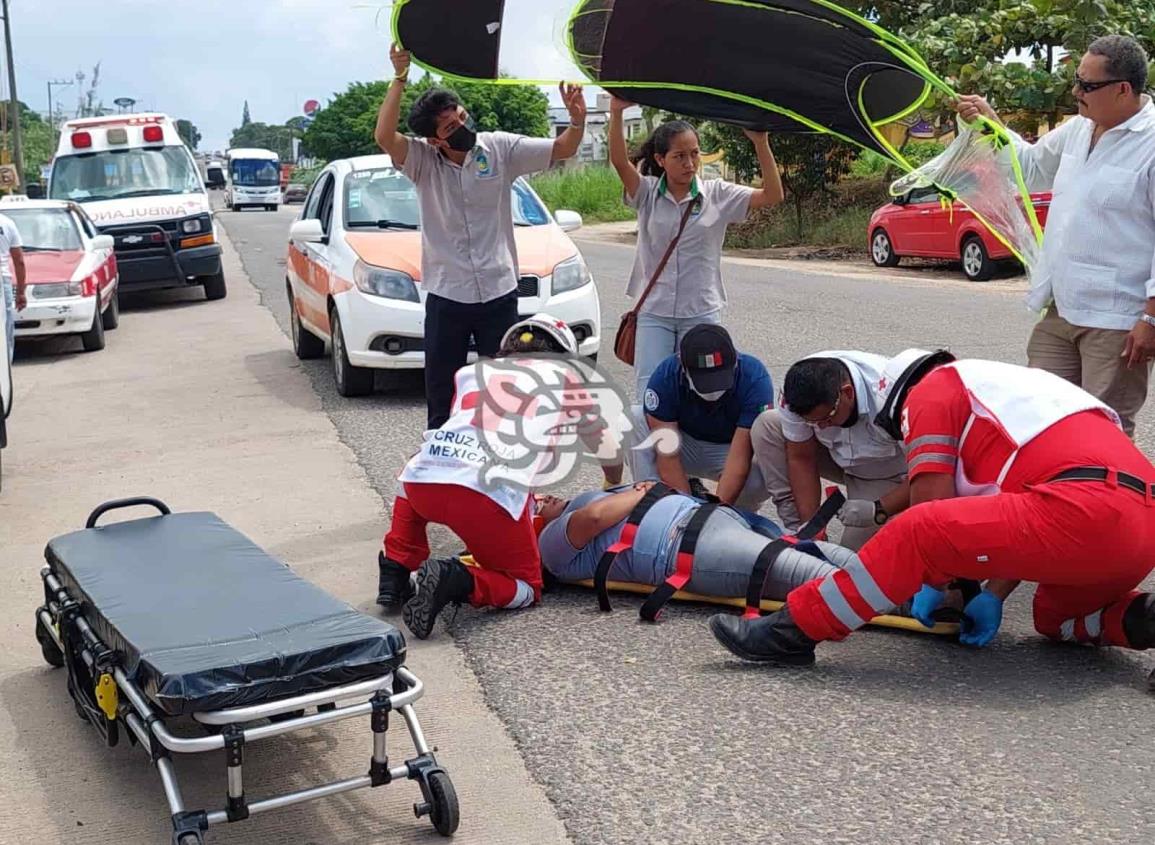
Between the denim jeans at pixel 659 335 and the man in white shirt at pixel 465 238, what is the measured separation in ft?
2.28

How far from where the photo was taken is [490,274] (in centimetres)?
675

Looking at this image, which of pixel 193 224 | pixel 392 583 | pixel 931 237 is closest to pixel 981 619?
pixel 392 583

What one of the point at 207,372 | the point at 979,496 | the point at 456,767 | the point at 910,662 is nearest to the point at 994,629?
the point at 910,662

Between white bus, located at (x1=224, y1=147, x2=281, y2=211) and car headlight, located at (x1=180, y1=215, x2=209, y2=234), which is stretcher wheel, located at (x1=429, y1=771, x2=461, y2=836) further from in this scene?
white bus, located at (x1=224, y1=147, x2=281, y2=211)

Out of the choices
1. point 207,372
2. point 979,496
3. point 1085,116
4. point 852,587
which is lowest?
point 207,372

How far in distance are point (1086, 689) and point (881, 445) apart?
145cm

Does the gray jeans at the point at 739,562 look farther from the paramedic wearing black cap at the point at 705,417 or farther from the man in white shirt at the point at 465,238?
the man in white shirt at the point at 465,238

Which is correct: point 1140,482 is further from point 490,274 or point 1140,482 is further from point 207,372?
point 207,372

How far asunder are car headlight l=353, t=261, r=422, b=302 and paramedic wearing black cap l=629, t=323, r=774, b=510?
3872 millimetres

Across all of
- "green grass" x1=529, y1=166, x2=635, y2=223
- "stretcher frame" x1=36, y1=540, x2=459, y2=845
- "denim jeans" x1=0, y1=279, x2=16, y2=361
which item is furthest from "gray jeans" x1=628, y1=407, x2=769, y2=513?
"green grass" x1=529, y1=166, x2=635, y2=223

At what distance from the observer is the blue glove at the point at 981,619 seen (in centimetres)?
473

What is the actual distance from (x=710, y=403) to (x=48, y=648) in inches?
114

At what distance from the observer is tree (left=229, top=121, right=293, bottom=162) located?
157000 millimetres

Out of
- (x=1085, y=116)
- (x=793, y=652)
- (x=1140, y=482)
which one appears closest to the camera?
(x=1140, y=482)
